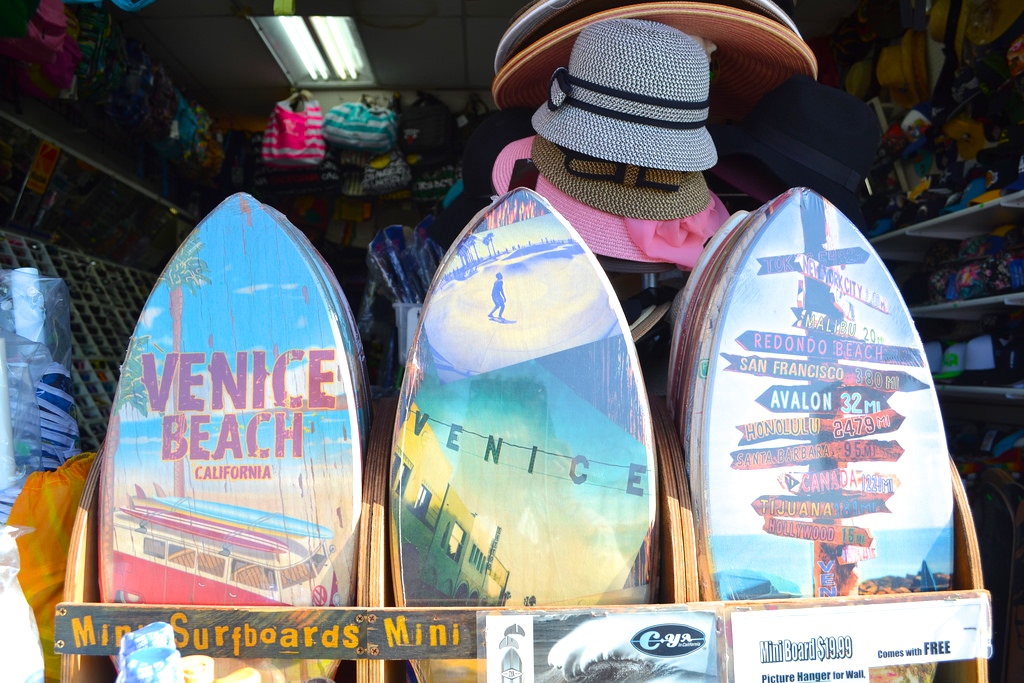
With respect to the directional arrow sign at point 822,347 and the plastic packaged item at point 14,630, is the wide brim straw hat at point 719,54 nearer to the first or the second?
the directional arrow sign at point 822,347

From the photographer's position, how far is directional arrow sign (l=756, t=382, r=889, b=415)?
101 cm

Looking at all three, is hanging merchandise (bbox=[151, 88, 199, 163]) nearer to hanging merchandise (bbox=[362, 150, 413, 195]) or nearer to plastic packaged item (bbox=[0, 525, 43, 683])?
hanging merchandise (bbox=[362, 150, 413, 195])

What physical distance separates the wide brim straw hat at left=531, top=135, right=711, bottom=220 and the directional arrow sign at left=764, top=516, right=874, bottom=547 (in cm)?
59

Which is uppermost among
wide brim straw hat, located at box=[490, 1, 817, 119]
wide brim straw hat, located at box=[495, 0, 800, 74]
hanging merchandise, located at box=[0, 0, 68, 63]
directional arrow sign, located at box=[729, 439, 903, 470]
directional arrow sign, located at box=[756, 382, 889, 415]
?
hanging merchandise, located at box=[0, 0, 68, 63]

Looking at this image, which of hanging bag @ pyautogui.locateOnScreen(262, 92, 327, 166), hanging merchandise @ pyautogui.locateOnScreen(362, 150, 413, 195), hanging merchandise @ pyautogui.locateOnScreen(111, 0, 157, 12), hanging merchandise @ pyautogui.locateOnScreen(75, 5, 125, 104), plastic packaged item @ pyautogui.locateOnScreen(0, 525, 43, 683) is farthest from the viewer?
hanging merchandise @ pyautogui.locateOnScreen(362, 150, 413, 195)

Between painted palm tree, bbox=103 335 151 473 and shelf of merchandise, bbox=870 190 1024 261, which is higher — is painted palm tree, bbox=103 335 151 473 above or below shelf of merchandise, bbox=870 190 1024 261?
below

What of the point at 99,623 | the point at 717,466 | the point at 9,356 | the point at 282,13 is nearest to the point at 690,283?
the point at 717,466

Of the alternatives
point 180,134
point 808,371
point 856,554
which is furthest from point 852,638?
point 180,134

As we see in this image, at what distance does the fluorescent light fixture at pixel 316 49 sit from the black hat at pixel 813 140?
2628 millimetres

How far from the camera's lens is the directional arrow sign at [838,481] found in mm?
993

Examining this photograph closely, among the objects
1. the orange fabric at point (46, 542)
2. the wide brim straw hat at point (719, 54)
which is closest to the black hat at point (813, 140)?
the wide brim straw hat at point (719, 54)

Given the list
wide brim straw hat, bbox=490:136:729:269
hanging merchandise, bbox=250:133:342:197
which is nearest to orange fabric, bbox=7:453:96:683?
wide brim straw hat, bbox=490:136:729:269

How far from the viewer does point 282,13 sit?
1920 millimetres

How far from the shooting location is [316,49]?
4.09 m
